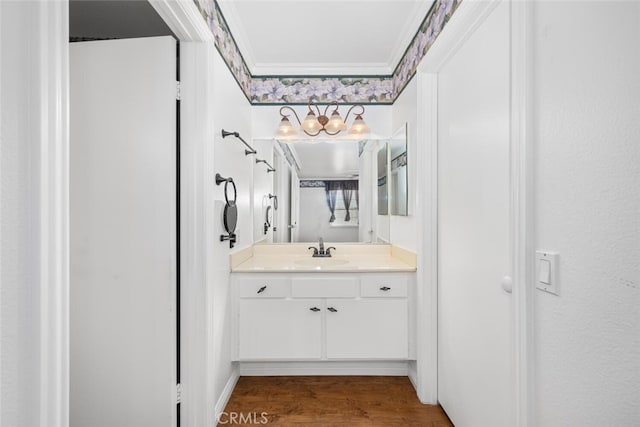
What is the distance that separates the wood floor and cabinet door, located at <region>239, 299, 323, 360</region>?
8.6 inches

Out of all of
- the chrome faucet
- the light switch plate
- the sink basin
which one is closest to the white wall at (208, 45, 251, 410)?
the sink basin

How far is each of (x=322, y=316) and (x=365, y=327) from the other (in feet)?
0.96

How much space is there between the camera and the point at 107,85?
150cm

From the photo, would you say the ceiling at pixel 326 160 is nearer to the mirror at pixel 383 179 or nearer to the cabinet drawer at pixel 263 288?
the mirror at pixel 383 179

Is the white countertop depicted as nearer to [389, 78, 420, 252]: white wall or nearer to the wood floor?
[389, 78, 420, 252]: white wall

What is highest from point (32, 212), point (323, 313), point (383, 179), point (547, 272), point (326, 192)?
point (383, 179)

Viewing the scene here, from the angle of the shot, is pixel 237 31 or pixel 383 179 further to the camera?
pixel 383 179

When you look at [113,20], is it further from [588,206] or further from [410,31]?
[588,206]

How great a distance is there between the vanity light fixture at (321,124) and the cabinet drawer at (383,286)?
1231 mm

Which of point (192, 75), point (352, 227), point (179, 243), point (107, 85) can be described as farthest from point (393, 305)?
point (107, 85)

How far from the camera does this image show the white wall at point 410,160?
2084mm

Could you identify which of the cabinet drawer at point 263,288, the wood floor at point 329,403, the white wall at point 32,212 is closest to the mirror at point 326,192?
the cabinet drawer at point 263,288

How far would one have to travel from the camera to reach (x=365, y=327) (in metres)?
2.15

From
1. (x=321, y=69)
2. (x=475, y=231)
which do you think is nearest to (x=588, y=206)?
(x=475, y=231)
